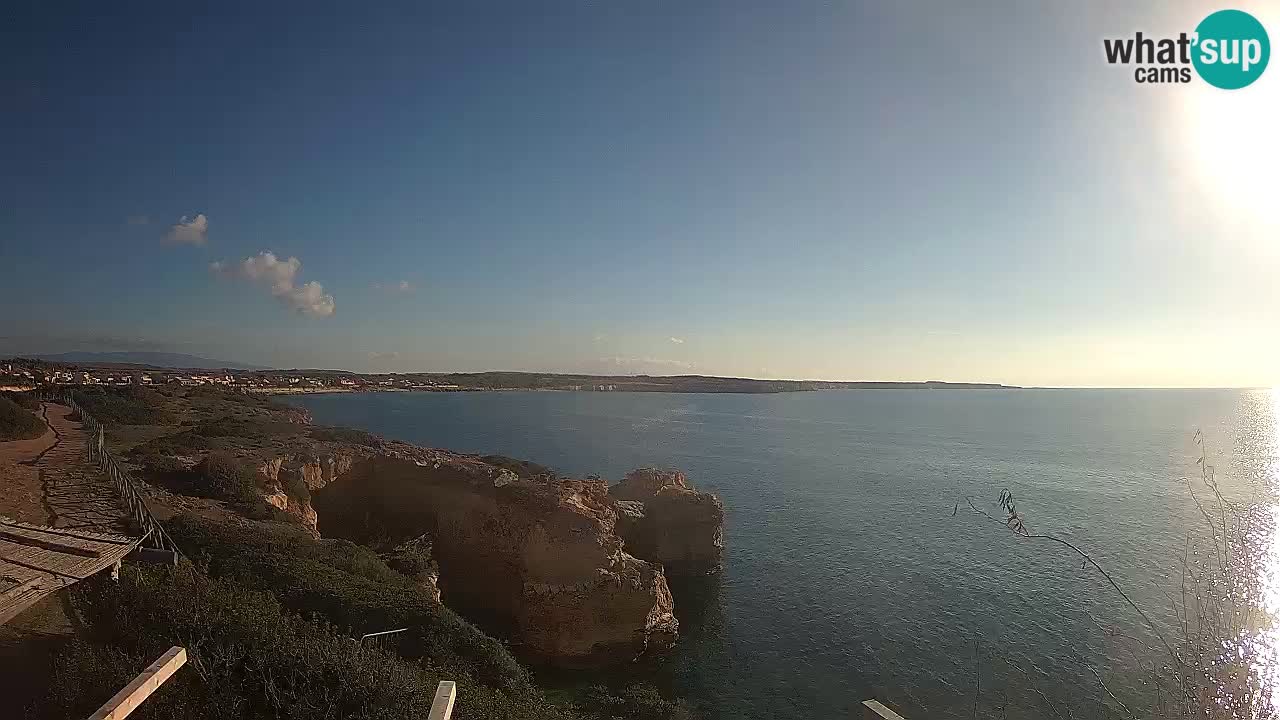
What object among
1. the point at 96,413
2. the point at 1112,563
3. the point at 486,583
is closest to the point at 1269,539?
the point at 1112,563

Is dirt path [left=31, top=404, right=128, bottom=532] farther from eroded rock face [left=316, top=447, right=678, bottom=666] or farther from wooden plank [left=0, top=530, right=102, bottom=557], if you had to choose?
eroded rock face [left=316, top=447, right=678, bottom=666]

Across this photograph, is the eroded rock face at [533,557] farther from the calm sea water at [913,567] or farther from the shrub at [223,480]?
the shrub at [223,480]

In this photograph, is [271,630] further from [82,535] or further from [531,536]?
[531,536]

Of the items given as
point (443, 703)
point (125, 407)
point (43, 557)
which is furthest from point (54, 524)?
point (125, 407)

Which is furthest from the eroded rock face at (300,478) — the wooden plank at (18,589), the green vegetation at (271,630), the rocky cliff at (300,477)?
the wooden plank at (18,589)

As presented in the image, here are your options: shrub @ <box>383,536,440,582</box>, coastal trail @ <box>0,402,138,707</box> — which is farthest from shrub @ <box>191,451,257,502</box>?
shrub @ <box>383,536,440,582</box>

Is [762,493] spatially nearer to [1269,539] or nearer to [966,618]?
[966,618]
